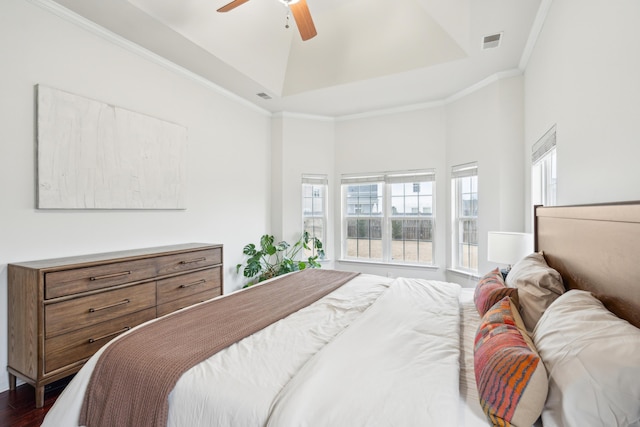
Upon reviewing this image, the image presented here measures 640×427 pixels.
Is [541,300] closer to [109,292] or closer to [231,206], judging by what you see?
[109,292]

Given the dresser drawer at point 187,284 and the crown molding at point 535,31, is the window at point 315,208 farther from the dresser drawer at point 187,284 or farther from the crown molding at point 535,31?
the crown molding at point 535,31

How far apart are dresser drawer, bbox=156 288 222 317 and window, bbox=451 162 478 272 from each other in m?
3.15

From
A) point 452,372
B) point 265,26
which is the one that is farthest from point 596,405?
point 265,26

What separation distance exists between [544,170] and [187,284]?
3554 mm

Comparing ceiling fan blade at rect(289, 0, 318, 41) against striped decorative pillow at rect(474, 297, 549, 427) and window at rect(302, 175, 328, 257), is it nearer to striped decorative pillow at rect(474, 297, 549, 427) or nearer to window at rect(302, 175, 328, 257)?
striped decorative pillow at rect(474, 297, 549, 427)

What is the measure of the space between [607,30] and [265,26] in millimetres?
2970

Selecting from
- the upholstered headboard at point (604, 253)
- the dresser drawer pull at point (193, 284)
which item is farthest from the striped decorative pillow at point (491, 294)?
the dresser drawer pull at point (193, 284)

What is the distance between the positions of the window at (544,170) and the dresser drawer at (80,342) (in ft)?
11.8

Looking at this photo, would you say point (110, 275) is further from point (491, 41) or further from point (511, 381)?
point (491, 41)

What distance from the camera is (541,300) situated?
1429mm

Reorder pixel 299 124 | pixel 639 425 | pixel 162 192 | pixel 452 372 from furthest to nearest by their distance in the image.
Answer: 1. pixel 299 124
2. pixel 162 192
3. pixel 452 372
4. pixel 639 425

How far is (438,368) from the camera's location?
1.19 metres

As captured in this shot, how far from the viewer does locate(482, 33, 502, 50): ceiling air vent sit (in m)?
2.80

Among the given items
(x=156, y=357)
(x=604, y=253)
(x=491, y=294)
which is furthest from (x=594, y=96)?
(x=156, y=357)
